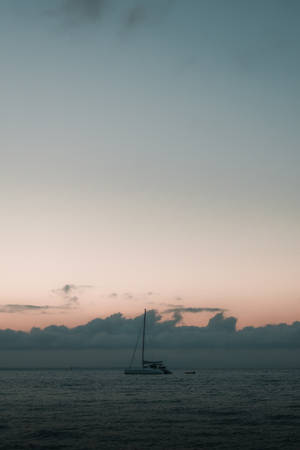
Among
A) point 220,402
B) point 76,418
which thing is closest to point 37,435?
point 76,418

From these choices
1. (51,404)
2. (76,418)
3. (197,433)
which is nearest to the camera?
(197,433)

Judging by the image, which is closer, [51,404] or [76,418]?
[76,418]

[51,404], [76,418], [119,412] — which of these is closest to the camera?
[76,418]

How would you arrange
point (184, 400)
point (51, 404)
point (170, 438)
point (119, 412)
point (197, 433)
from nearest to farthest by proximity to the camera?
point (170, 438), point (197, 433), point (119, 412), point (51, 404), point (184, 400)

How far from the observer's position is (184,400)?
94.2 meters

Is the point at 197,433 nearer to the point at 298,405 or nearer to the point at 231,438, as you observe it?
the point at 231,438

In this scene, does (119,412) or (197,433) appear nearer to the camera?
(197,433)

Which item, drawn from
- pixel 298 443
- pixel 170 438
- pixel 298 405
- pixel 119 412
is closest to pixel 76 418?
pixel 119 412

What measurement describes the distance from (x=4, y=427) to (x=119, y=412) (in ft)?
70.8

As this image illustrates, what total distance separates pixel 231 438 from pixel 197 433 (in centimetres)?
472

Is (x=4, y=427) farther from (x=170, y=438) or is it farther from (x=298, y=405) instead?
(x=298, y=405)

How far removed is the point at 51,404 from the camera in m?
84.7

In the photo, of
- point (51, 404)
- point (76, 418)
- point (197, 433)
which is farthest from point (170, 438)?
point (51, 404)

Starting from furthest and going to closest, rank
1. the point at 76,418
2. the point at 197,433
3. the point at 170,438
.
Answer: the point at 76,418
the point at 197,433
the point at 170,438
